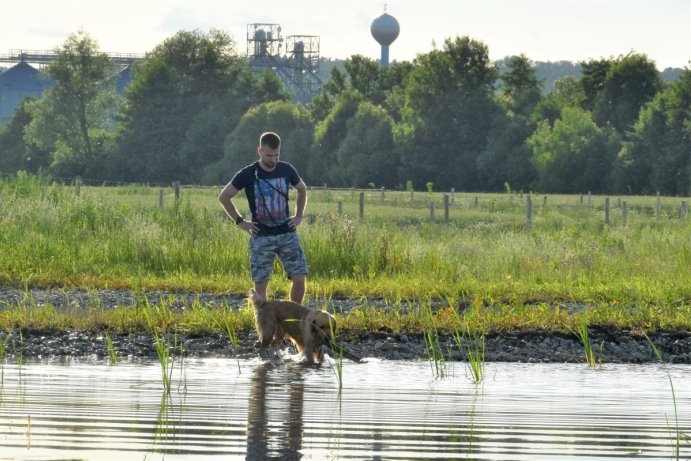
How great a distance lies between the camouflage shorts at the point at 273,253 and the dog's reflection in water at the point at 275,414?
1088 mm

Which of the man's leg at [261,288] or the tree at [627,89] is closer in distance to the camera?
the man's leg at [261,288]

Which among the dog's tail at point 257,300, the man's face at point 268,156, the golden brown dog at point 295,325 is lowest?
the golden brown dog at point 295,325

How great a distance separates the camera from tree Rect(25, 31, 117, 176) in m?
115

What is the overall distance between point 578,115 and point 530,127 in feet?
21.8

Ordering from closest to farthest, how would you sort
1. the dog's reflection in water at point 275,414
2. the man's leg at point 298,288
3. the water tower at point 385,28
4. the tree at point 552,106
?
1. the dog's reflection in water at point 275,414
2. the man's leg at point 298,288
3. the tree at point 552,106
4. the water tower at point 385,28

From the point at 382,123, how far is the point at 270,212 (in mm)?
90046

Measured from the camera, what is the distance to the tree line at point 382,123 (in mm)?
90562

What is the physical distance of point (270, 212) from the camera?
1202 centimetres

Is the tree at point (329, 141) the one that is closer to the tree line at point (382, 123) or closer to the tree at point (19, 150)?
the tree line at point (382, 123)

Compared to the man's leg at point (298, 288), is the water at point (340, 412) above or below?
below

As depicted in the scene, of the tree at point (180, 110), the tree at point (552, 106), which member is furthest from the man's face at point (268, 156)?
the tree at point (180, 110)

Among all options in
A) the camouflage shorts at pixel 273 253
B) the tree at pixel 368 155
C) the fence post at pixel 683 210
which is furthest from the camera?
the tree at pixel 368 155

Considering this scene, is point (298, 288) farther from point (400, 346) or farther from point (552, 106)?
point (552, 106)

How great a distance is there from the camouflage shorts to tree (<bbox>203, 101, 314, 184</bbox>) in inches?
3687
